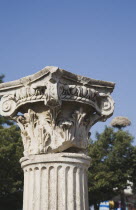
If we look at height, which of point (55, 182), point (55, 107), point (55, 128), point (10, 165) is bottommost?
point (55, 182)

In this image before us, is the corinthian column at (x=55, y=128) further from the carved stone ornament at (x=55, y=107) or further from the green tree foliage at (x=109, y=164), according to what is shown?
the green tree foliage at (x=109, y=164)

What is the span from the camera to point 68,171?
514 centimetres

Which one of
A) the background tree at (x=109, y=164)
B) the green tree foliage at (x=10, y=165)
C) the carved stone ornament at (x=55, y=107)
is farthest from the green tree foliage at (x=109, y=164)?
the carved stone ornament at (x=55, y=107)

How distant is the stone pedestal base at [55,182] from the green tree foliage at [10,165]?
1404 cm

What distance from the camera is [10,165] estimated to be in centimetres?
1972

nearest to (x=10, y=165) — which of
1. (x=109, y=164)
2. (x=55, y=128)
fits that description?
(x=109, y=164)

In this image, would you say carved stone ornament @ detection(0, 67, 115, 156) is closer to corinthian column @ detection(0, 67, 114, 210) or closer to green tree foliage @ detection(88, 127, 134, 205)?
corinthian column @ detection(0, 67, 114, 210)

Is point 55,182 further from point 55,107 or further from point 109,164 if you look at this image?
point 109,164

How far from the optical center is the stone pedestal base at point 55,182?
4938 mm

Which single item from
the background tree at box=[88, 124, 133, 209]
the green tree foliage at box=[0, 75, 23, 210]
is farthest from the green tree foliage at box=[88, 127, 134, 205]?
the green tree foliage at box=[0, 75, 23, 210]

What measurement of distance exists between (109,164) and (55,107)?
810 inches

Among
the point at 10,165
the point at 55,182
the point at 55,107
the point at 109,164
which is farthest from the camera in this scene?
the point at 109,164

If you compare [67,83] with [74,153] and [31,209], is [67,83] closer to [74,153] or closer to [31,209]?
[74,153]

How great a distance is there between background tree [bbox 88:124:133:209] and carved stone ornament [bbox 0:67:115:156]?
1836 cm
